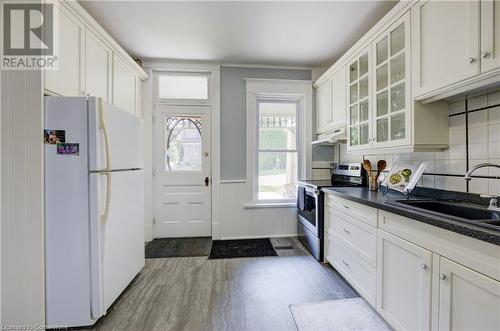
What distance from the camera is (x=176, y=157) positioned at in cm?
341

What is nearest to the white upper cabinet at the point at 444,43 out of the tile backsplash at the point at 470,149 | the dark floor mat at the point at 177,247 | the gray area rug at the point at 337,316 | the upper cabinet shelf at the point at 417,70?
the upper cabinet shelf at the point at 417,70

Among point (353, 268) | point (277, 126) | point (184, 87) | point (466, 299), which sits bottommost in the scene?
point (353, 268)

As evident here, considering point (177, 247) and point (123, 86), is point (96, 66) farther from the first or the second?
point (177, 247)

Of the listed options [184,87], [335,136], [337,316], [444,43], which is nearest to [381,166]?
[335,136]

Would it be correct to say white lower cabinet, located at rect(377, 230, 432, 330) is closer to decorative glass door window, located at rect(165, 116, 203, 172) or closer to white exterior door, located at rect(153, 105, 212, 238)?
white exterior door, located at rect(153, 105, 212, 238)

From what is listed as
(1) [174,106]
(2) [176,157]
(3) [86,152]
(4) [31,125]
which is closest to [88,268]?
(3) [86,152]

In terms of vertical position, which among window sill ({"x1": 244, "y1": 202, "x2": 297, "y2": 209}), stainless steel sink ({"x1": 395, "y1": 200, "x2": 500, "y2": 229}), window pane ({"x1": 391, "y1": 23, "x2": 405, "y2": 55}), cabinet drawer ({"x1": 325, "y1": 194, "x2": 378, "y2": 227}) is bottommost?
window sill ({"x1": 244, "y1": 202, "x2": 297, "y2": 209})

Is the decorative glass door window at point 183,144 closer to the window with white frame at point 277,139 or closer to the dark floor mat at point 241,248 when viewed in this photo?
the window with white frame at point 277,139

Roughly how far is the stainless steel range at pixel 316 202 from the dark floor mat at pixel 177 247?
131 cm

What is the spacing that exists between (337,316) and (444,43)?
2.01m

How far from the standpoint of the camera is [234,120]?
3393 mm

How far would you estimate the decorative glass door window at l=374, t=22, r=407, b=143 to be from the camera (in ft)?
6.01

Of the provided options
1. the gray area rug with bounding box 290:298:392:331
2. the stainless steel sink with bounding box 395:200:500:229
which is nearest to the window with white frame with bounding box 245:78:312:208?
the gray area rug with bounding box 290:298:392:331

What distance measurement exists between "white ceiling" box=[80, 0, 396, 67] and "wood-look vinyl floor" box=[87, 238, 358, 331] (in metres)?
2.57
